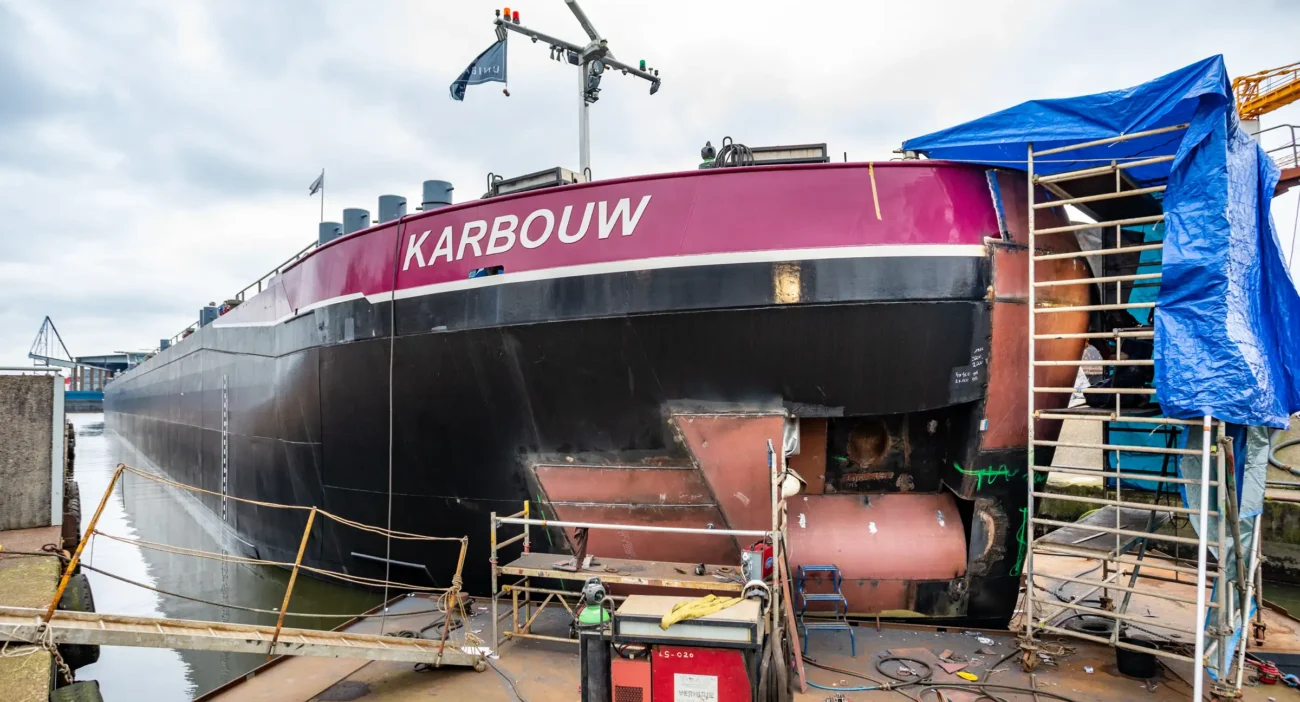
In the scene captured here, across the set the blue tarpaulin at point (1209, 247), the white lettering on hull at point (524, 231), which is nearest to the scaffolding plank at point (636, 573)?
the white lettering on hull at point (524, 231)

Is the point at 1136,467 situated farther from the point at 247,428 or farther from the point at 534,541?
the point at 247,428

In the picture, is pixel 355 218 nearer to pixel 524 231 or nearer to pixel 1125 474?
pixel 524 231

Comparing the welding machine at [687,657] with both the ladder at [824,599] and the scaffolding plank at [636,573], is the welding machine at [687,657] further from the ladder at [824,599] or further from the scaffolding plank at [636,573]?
the ladder at [824,599]

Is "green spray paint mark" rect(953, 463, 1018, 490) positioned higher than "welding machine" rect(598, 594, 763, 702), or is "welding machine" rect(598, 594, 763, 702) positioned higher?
"green spray paint mark" rect(953, 463, 1018, 490)

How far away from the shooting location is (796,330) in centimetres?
588

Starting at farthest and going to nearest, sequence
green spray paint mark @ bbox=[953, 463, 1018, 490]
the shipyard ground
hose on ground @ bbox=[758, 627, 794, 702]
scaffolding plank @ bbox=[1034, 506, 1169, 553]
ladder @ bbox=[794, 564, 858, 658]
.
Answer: scaffolding plank @ bbox=[1034, 506, 1169, 553]
green spray paint mark @ bbox=[953, 463, 1018, 490]
ladder @ bbox=[794, 564, 858, 658]
hose on ground @ bbox=[758, 627, 794, 702]
the shipyard ground

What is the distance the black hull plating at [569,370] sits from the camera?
585 centimetres

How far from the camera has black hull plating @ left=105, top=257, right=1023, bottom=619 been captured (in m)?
5.85

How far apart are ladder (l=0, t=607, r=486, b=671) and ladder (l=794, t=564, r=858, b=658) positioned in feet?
8.86

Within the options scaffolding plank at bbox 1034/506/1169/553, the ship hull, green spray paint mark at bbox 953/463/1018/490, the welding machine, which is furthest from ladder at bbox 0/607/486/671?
scaffolding plank at bbox 1034/506/1169/553

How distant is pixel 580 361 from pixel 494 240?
151 centimetres

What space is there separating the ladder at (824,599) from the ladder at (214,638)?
270 cm

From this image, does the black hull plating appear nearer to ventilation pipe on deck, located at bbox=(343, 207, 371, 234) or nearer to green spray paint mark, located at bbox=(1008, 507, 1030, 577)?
green spray paint mark, located at bbox=(1008, 507, 1030, 577)

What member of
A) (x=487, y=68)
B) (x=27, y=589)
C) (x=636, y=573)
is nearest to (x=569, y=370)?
(x=636, y=573)
